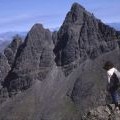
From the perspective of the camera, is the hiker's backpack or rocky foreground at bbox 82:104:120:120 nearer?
the hiker's backpack

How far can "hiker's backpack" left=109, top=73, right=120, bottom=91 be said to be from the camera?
129ft

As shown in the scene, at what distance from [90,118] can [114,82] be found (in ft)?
12.2

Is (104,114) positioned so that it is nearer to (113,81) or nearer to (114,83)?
(114,83)

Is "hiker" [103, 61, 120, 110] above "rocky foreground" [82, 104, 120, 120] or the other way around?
above

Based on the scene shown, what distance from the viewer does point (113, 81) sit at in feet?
130

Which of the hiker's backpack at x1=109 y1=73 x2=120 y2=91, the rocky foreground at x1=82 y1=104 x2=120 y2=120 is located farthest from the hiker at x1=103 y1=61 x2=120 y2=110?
the rocky foreground at x1=82 y1=104 x2=120 y2=120

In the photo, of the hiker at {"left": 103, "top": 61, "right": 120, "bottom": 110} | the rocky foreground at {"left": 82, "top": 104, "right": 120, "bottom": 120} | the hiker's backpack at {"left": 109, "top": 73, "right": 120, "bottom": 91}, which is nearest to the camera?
the hiker at {"left": 103, "top": 61, "right": 120, "bottom": 110}

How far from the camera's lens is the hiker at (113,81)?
38.9 meters

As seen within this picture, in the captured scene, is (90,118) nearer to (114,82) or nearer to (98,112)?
(98,112)

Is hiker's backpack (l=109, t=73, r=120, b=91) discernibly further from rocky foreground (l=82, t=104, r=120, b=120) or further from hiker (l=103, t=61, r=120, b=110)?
rocky foreground (l=82, t=104, r=120, b=120)

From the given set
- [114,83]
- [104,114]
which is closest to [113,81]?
[114,83]

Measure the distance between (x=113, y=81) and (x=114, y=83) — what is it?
0.21 meters

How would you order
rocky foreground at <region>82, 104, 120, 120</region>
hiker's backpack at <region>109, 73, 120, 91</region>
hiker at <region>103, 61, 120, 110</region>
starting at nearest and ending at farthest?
hiker at <region>103, 61, 120, 110</region>
hiker's backpack at <region>109, 73, 120, 91</region>
rocky foreground at <region>82, 104, 120, 120</region>

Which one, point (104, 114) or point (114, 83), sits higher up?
point (114, 83)
